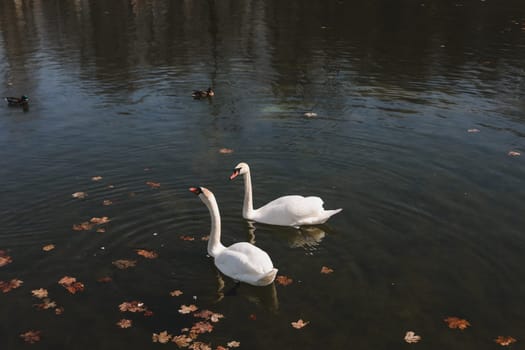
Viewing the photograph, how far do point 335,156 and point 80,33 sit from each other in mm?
32752

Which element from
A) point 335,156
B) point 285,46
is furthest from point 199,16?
point 335,156

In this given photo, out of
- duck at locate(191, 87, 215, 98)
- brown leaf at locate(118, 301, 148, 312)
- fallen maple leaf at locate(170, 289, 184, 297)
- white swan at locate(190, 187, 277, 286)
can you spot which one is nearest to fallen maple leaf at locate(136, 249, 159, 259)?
white swan at locate(190, 187, 277, 286)

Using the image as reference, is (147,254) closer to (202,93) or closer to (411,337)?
(411,337)

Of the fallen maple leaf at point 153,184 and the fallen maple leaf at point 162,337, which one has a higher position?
the fallen maple leaf at point 153,184

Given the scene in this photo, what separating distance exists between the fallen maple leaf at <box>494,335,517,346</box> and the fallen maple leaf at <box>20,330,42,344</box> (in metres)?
7.73

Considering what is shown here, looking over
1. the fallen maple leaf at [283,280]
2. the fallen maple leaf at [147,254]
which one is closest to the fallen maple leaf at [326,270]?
the fallen maple leaf at [283,280]

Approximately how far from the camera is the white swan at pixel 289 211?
12117mm

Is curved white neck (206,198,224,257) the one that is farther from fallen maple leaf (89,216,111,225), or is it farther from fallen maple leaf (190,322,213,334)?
fallen maple leaf (89,216,111,225)

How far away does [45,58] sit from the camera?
32625mm

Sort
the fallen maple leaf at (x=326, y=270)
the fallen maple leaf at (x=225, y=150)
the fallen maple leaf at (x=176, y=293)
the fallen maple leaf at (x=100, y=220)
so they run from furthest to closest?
the fallen maple leaf at (x=225, y=150) < the fallen maple leaf at (x=100, y=220) < the fallen maple leaf at (x=326, y=270) < the fallen maple leaf at (x=176, y=293)

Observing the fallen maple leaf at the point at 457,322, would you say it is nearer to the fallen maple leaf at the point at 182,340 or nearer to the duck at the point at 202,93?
the fallen maple leaf at the point at 182,340

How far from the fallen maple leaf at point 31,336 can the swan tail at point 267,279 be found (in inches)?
155

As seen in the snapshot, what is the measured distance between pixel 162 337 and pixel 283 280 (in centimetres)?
268

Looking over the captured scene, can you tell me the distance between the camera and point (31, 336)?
8945 mm
